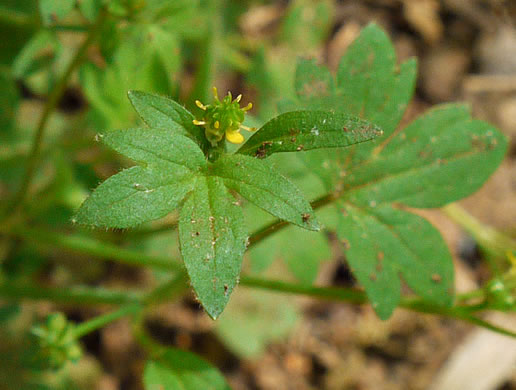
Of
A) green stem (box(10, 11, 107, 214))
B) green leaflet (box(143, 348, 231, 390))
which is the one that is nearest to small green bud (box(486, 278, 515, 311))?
green leaflet (box(143, 348, 231, 390))

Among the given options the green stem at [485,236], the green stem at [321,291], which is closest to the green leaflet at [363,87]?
the green stem at [321,291]

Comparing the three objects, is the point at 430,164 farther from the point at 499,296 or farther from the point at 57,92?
the point at 57,92

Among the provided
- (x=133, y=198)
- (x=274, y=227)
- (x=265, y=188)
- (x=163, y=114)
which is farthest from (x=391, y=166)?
(x=133, y=198)

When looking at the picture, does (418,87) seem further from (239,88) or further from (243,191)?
(243,191)

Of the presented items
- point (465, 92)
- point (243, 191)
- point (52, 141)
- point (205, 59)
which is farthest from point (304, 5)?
point (243, 191)

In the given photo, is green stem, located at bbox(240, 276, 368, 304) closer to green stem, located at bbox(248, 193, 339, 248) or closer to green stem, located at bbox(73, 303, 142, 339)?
green stem, located at bbox(248, 193, 339, 248)

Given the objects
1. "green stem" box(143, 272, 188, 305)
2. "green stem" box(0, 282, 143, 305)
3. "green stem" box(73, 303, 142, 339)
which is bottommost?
"green stem" box(73, 303, 142, 339)

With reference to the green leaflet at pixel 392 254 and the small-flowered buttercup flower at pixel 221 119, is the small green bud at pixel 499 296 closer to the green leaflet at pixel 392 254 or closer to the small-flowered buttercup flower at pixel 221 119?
the green leaflet at pixel 392 254
